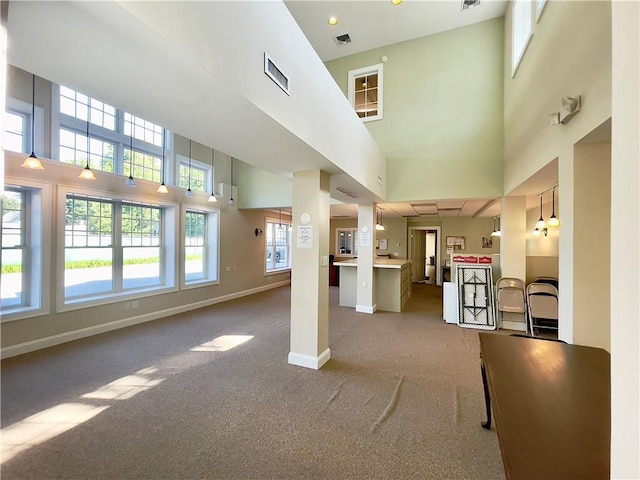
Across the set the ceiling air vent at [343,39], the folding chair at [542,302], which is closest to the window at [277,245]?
the ceiling air vent at [343,39]

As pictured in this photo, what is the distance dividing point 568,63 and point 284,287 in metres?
7.92

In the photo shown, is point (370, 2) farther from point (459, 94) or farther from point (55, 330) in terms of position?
point (55, 330)

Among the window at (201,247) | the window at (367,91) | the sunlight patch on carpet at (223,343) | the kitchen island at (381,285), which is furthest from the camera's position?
the window at (201,247)

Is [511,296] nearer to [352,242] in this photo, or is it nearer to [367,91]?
[367,91]

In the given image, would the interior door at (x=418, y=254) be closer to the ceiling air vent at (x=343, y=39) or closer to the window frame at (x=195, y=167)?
the ceiling air vent at (x=343, y=39)

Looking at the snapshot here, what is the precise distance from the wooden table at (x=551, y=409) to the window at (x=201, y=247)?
233 inches

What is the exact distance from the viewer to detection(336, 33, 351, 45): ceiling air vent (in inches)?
234

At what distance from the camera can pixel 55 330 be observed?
3.91 meters

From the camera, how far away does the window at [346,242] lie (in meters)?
10.6

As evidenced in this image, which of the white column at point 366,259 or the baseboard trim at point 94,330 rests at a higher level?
the white column at point 366,259

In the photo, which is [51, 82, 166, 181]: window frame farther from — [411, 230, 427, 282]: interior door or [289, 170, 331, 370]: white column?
[411, 230, 427, 282]: interior door

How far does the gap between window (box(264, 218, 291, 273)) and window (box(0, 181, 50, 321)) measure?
517 centimetres

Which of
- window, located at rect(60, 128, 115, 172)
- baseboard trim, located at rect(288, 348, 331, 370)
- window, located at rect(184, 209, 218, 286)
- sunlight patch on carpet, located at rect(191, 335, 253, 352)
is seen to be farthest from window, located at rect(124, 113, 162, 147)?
baseboard trim, located at rect(288, 348, 331, 370)

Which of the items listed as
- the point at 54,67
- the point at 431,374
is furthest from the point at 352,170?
the point at 54,67
